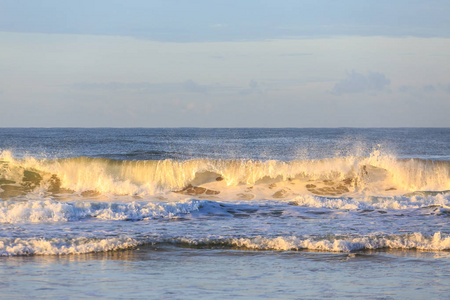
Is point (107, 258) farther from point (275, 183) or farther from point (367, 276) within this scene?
point (275, 183)

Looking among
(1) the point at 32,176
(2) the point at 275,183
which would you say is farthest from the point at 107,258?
(1) the point at 32,176

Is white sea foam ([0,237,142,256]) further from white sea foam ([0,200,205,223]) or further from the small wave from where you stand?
white sea foam ([0,200,205,223])

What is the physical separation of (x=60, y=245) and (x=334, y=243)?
5628 mm

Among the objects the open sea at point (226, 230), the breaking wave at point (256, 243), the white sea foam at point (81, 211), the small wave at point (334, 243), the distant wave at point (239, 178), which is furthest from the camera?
the distant wave at point (239, 178)

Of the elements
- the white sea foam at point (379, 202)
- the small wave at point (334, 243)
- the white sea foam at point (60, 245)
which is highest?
the white sea foam at point (379, 202)

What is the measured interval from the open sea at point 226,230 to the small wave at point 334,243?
3 centimetres

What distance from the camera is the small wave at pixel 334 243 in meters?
11.4

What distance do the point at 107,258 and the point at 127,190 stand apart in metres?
9.61

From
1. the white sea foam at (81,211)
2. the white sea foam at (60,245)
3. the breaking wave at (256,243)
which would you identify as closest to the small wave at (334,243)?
the breaking wave at (256,243)

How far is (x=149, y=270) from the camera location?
9.49 metres

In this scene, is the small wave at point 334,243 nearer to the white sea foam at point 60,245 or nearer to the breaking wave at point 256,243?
the breaking wave at point 256,243

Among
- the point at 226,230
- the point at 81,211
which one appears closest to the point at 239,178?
the point at 81,211

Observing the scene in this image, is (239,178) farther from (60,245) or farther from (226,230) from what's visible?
(60,245)

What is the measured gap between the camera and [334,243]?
1142 centimetres
